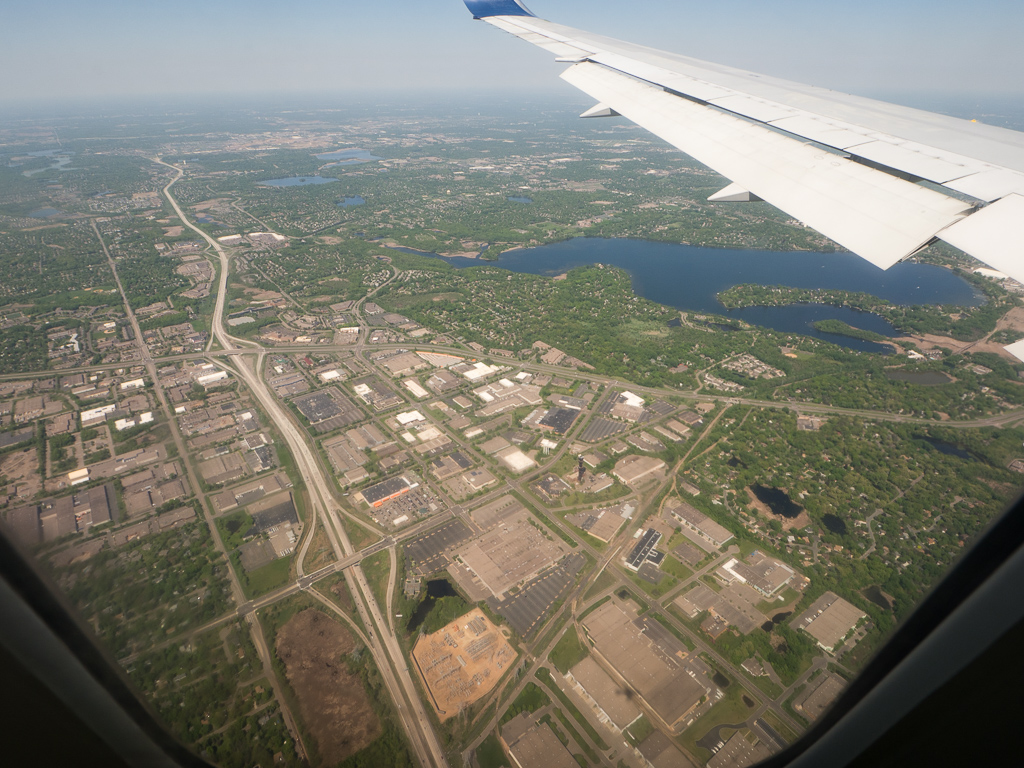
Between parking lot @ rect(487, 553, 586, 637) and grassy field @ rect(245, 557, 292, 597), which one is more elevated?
grassy field @ rect(245, 557, 292, 597)

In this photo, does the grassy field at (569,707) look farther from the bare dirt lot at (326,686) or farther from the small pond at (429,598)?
the bare dirt lot at (326,686)

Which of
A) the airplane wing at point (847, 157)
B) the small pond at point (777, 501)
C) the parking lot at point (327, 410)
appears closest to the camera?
the airplane wing at point (847, 157)

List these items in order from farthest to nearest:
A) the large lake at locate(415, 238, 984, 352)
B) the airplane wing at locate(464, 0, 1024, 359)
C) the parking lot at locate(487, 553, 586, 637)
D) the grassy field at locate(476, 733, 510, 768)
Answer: the large lake at locate(415, 238, 984, 352) < the parking lot at locate(487, 553, 586, 637) < the grassy field at locate(476, 733, 510, 768) < the airplane wing at locate(464, 0, 1024, 359)

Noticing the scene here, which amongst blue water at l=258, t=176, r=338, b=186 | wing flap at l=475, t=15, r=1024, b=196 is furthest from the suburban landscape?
blue water at l=258, t=176, r=338, b=186

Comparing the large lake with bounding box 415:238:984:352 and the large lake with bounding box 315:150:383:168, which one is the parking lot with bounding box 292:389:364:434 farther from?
the large lake with bounding box 315:150:383:168

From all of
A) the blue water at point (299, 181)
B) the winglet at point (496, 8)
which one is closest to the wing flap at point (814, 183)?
the winglet at point (496, 8)

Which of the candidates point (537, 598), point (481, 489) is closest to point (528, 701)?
point (537, 598)
